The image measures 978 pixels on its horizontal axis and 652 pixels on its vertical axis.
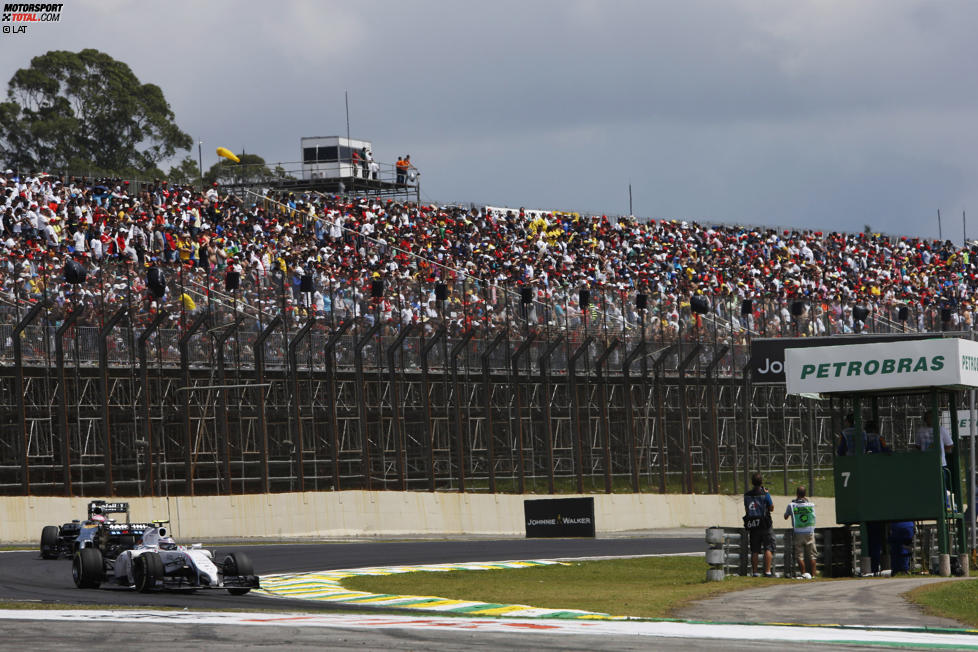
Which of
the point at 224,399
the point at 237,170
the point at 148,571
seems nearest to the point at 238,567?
the point at 148,571

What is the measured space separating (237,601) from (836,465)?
932cm

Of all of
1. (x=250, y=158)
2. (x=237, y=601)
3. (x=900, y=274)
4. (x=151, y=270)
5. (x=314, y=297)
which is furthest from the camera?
(x=250, y=158)

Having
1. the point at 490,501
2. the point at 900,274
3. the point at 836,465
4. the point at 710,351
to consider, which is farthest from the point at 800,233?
the point at 836,465

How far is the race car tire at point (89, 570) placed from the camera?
73.4ft

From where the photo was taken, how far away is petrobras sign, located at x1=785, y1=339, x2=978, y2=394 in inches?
915

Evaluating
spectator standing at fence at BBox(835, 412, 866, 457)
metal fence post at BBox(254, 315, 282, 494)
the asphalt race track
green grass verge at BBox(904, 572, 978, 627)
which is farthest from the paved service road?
metal fence post at BBox(254, 315, 282, 494)

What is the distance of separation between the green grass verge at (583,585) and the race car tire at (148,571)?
9.62 feet

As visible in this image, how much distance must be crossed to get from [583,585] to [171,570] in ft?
19.5

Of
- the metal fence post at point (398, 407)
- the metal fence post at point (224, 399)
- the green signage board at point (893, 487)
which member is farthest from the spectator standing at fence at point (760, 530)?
the metal fence post at point (398, 407)

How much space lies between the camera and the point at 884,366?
23.7 m

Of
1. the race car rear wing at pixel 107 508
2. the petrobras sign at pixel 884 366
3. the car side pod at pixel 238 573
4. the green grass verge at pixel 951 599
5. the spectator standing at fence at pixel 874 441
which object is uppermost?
the petrobras sign at pixel 884 366

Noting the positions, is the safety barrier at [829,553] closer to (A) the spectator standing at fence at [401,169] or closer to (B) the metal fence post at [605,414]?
(B) the metal fence post at [605,414]

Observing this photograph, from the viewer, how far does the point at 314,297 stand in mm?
40156

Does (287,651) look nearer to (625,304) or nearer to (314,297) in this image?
(314,297)
